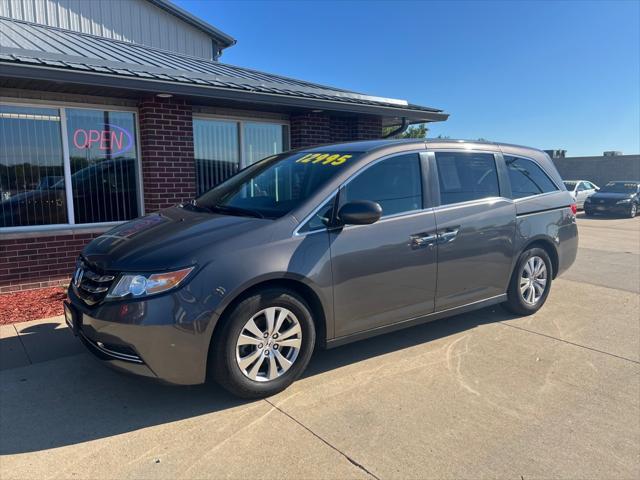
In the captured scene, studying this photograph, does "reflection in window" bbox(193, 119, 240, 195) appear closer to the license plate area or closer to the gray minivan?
the gray minivan

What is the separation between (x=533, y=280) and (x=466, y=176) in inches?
59.3

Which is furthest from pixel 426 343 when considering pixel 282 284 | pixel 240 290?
pixel 240 290

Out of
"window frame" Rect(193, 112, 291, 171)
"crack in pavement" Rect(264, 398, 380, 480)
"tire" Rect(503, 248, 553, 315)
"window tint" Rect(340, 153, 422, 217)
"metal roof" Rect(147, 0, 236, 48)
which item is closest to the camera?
"crack in pavement" Rect(264, 398, 380, 480)

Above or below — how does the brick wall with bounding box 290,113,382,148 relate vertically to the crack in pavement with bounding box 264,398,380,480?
above

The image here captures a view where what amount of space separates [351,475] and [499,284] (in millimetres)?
2875

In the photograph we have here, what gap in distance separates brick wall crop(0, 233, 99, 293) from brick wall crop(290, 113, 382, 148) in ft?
12.7

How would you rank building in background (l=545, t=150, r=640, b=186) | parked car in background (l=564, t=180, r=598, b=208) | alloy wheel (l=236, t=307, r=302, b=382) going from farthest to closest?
1. building in background (l=545, t=150, r=640, b=186)
2. parked car in background (l=564, t=180, r=598, b=208)
3. alloy wheel (l=236, t=307, r=302, b=382)

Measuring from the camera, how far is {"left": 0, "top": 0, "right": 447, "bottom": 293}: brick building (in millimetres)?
6336

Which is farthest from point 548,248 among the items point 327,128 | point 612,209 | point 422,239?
point 612,209

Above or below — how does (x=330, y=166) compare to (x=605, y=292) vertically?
above

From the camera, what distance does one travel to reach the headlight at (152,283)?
10.5 feet

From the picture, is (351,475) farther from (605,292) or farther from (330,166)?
(605,292)

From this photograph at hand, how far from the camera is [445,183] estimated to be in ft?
14.9

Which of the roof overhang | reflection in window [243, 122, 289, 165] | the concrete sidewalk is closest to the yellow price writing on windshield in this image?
the concrete sidewalk
